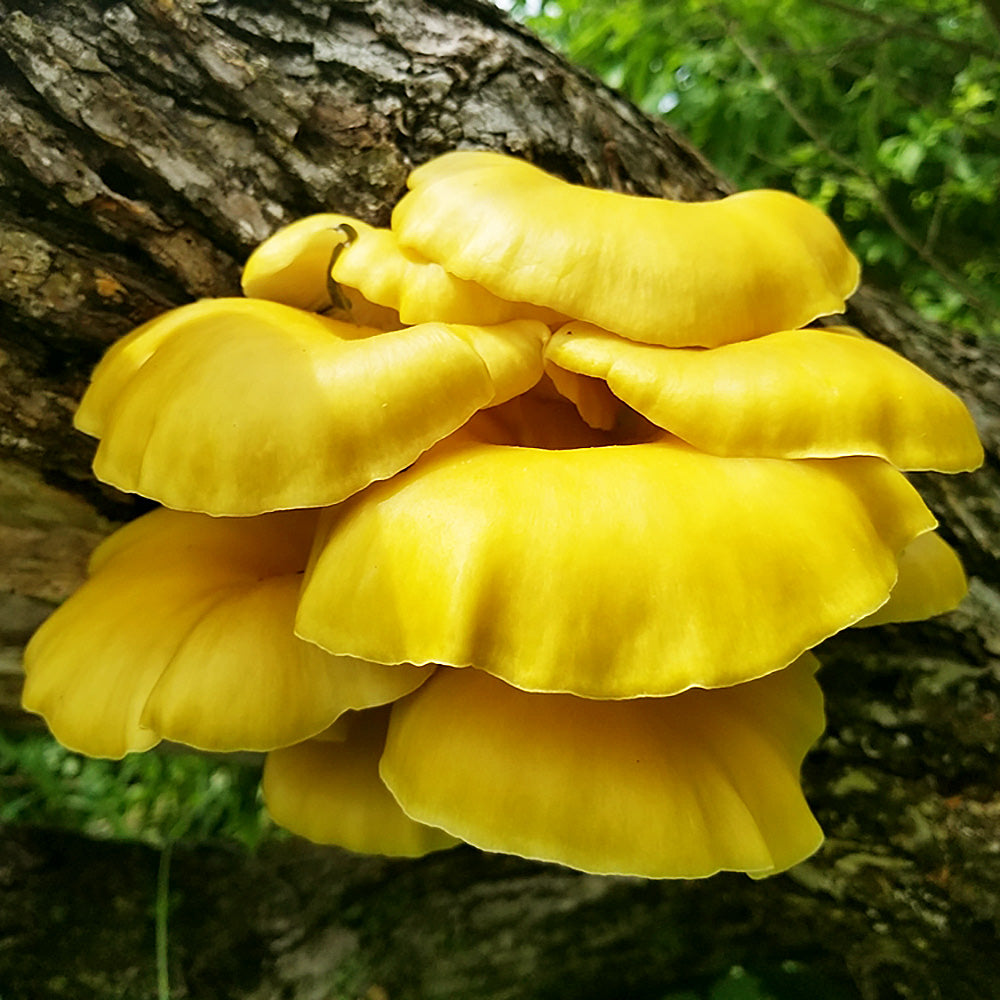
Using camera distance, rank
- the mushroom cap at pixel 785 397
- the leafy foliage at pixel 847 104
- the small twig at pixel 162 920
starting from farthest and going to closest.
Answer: the leafy foliage at pixel 847 104 → the small twig at pixel 162 920 → the mushroom cap at pixel 785 397

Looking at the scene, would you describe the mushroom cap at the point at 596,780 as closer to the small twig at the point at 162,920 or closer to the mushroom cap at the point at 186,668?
the mushroom cap at the point at 186,668

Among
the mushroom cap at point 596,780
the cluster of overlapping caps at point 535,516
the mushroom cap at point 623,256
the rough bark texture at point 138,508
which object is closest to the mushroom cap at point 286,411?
the cluster of overlapping caps at point 535,516

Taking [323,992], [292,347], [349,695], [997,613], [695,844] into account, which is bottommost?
[323,992]

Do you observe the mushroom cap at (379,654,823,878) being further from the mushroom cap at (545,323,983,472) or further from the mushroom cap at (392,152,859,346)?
the mushroom cap at (392,152,859,346)

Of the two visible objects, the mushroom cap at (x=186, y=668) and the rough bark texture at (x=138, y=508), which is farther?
the rough bark texture at (x=138, y=508)

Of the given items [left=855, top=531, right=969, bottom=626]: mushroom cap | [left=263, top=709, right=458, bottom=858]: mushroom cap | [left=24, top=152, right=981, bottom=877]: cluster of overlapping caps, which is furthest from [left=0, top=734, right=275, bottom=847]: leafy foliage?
[left=855, top=531, right=969, bottom=626]: mushroom cap

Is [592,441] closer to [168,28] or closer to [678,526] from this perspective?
[678,526]

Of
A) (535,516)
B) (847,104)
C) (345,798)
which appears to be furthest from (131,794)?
(847,104)

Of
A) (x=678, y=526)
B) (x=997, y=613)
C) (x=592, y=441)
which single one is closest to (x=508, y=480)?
(x=678, y=526)

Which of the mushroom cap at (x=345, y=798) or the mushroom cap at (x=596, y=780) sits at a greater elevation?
the mushroom cap at (x=596, y=780)
